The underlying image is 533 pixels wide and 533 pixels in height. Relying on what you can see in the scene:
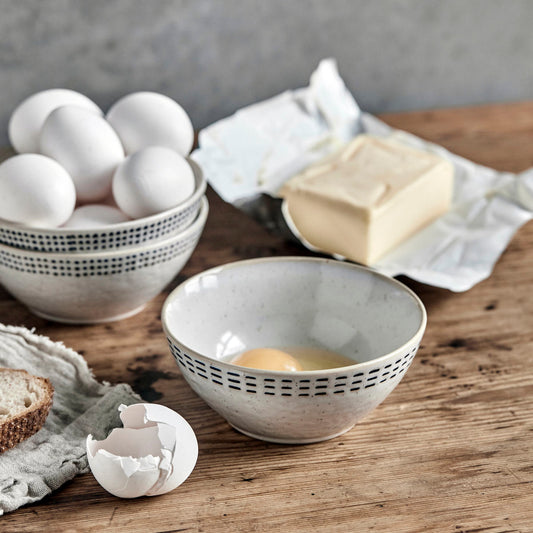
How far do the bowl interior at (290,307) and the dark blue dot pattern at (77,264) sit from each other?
109 millimetres

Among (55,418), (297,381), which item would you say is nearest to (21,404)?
(55,418)

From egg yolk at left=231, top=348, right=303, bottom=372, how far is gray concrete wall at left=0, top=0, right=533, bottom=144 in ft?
3.21

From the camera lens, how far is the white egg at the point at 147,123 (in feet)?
3.25

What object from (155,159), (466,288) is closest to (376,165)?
(466,288)

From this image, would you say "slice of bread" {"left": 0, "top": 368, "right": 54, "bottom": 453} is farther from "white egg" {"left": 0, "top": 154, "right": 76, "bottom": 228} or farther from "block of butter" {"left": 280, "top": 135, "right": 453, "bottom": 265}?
"block of butter" {"left": 280, "top": 135, "right": 453, "bottom": 265}

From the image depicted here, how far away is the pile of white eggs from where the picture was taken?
0.88 metres

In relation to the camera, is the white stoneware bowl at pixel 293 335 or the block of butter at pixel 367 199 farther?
the block of butter at pixel 367 199

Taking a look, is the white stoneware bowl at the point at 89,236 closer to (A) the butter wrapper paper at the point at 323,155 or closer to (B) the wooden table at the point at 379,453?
(B) the wooden table at the point at 379,453

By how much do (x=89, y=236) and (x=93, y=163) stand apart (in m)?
0.09

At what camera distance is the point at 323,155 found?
4.55 feet

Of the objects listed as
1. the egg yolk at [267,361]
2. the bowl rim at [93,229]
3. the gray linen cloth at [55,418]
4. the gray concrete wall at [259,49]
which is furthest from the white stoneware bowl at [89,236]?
→ the gray concrete wall at [259,49]

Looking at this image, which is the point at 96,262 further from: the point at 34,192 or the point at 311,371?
the point at 311,371

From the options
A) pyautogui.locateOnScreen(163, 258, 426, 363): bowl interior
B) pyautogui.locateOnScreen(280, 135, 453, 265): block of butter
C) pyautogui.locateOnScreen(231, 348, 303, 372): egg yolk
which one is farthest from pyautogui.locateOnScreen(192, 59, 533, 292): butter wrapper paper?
pyautogui.locateOnScreen(231, 348, 303, 372): egg yolk

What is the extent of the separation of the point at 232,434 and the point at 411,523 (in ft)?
0.67
